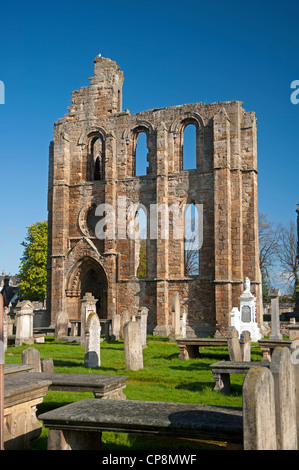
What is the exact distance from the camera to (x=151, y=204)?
26.0 metres

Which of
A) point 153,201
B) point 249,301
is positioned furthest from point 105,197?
point 249,301

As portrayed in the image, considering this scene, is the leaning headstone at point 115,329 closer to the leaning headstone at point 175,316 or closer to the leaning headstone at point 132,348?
the leaning headstone at point 175,316

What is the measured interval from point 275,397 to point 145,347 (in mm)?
13503

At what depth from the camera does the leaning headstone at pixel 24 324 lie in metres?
18.4

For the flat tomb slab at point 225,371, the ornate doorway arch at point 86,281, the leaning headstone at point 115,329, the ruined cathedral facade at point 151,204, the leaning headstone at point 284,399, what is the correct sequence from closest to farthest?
the leaning headstone at point 284,399 → the flat tomb slab at point 225,371 → the leaning headstone at point 115,329 → the ruined cathedral facade at point 151,204 → the ornate doorway arch at point 86,281

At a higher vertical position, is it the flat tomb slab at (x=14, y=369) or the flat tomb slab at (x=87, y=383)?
the flat tomb slab at (x=14, y=369)

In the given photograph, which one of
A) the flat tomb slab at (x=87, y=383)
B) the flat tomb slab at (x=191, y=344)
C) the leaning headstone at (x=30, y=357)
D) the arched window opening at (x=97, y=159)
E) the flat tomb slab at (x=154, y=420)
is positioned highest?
the arched window opening at (x=97, y=159)

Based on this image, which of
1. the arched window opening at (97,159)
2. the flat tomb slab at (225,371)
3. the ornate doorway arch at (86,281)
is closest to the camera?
the flat tomb slab at (225,371)

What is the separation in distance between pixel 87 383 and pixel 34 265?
3757 centimetres

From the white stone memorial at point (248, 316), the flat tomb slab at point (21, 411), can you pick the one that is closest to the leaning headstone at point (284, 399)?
the flat tomb slab at point (21, 411)

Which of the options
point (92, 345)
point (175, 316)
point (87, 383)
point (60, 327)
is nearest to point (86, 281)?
point (60, 327)

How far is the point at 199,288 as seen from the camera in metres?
24.6

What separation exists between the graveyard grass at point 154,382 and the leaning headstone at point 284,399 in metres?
1.48
